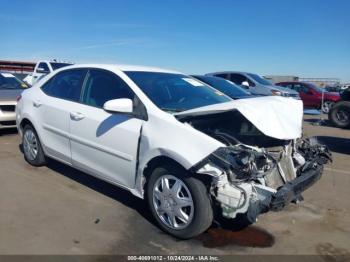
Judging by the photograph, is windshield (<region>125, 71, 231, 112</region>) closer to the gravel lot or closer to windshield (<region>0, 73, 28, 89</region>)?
the gravel lot

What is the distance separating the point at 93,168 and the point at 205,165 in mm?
1723

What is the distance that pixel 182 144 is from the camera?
3658mm

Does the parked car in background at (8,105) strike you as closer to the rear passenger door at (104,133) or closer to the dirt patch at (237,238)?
the rear passenger door at (104,133)

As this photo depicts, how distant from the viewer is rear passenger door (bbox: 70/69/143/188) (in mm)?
4172

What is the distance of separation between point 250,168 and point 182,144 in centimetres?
66

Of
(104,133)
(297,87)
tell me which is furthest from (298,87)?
(104,133)

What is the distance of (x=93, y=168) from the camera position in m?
4.69

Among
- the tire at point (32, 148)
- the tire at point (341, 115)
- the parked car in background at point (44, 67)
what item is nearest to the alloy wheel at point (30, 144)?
the tire at point (32, 148)

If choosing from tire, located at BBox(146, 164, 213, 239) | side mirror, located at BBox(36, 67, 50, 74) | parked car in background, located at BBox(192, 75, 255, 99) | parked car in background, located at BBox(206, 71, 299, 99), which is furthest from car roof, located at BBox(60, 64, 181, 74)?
side mirror, located at BBox(36, 67, 50, 74)

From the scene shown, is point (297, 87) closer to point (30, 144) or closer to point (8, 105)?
point (8, 105)

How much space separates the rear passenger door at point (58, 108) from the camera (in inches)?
200

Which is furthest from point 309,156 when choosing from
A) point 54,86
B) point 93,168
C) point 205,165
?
point 54,86

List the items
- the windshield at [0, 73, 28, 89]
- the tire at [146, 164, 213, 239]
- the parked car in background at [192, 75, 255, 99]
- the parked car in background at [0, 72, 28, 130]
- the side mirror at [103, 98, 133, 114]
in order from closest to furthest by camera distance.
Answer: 1. the tire at [146, 164, 213, 239]
2. the side mirror at [103, 98, 133, 114]
3. the parked car in background at [0, 72, 28, 130]
4. the parked car in background at [192, 75, 255, 99]
5. the windshield at [0, 73, 28, 89]

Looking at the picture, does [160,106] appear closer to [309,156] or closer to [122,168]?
[122,168]
